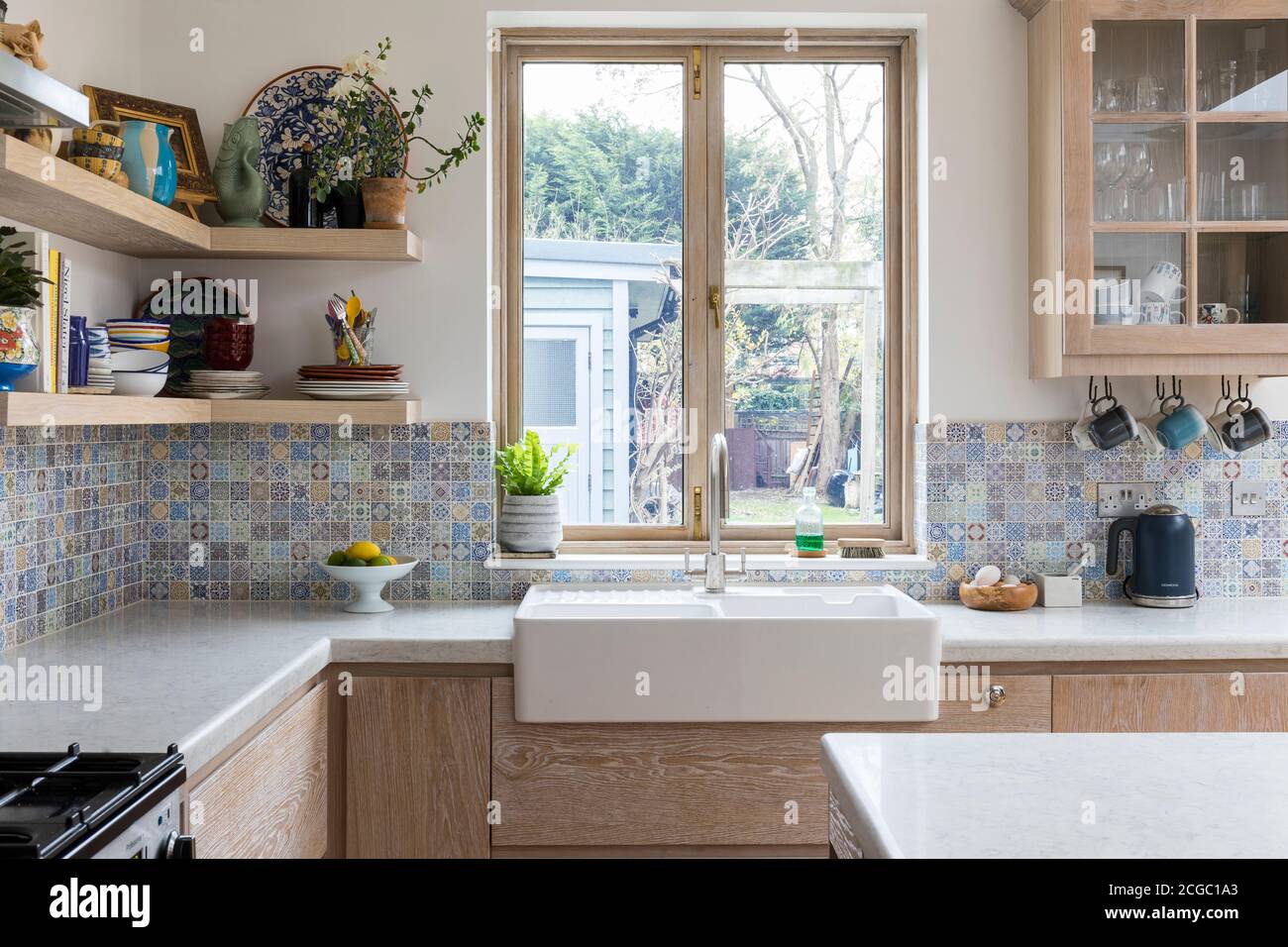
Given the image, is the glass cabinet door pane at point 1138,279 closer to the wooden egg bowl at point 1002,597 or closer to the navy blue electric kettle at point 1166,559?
the navy blue electric kettle at point 1166,559

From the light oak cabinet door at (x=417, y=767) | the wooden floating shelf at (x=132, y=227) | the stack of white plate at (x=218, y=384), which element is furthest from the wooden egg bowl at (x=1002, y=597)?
the stack of white plate at (x=218, y=384)

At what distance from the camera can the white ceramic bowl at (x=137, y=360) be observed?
220 cm

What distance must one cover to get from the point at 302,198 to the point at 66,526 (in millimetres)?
923

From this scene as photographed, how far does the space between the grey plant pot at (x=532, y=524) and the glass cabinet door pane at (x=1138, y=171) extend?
1513mm

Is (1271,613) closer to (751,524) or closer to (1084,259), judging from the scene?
(1084,259)

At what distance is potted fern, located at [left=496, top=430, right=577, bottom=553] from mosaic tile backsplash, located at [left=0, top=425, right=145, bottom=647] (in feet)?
2.97

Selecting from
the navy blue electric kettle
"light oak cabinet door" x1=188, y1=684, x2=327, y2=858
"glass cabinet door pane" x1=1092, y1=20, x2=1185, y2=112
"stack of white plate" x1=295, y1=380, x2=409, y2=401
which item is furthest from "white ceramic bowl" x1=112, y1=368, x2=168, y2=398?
the navy blue electric kettle

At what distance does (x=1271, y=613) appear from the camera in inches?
99.3

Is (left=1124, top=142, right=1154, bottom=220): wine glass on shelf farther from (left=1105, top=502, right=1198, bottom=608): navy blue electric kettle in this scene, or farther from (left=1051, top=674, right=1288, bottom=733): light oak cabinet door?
(left=1051, top=674, right=1288, bottom=733): light oak cabinet door

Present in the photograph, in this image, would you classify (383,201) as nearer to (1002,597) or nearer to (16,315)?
(16,315)

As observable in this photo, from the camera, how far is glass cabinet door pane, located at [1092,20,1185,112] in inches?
98.5

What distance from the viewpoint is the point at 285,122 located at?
8.75 feet

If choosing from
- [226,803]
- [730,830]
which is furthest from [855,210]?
[226,803]

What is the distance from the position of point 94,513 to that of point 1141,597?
2505 millimetres
